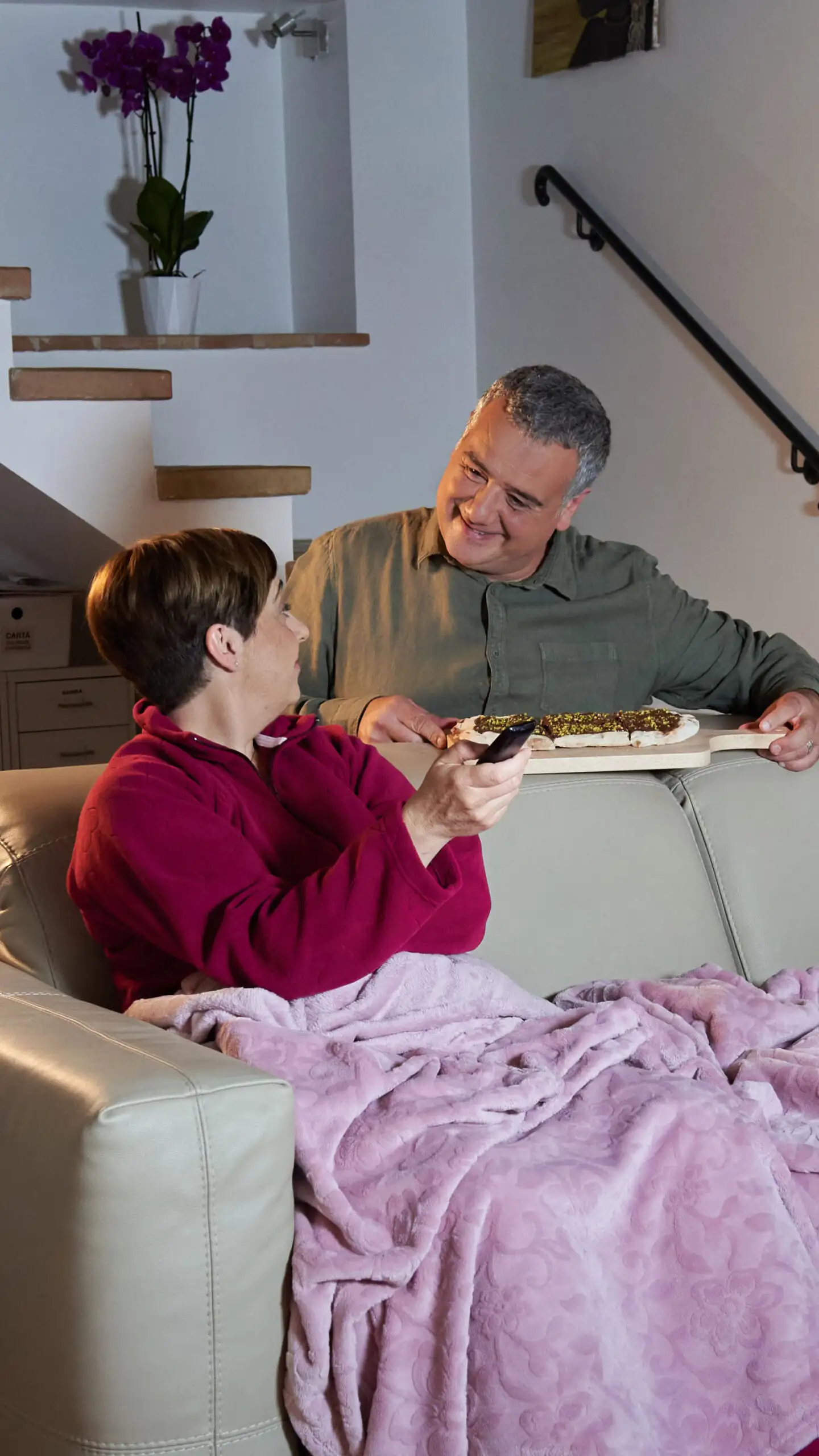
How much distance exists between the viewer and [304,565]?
8.18 feet

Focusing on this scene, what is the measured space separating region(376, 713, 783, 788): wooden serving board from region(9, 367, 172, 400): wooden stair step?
4.57 ft

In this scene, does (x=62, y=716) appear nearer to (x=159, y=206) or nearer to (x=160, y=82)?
(x=159, y=206)

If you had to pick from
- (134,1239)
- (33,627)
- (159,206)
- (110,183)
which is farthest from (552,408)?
(110,183)

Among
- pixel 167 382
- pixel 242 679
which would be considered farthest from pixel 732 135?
pixel 242 679

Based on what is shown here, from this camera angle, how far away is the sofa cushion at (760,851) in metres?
2.08

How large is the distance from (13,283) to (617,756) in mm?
1797

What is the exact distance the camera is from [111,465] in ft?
10.5

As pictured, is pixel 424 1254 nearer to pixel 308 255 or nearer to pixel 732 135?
pixel 732 135

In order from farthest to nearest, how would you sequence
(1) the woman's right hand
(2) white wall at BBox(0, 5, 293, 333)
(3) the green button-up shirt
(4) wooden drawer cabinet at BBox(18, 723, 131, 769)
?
1. (2) white wall at BBox(0, 5, 293, 333)
2. (4) wooden drawer cabinet at BBox(18, 723, 131, 769)
3. (3) the green button-up shirt
4. (1) the woman's right hand

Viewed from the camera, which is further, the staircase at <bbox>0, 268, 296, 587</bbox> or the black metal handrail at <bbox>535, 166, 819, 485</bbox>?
the black metal handrail at <bbox>535, 166, 819, 485</bbox>

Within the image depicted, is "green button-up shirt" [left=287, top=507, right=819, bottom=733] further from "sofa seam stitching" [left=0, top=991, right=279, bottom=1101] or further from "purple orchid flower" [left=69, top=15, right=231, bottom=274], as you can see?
"purple orchid flower" [left=69, top=15, right=231, bottom=274]

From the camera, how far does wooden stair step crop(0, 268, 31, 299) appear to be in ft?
10.2

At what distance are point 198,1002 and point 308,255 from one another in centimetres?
376

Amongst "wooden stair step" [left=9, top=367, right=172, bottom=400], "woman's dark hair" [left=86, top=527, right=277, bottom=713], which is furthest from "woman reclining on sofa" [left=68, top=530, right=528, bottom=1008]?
"wooden stair step" [left=9, top=367, right=172, bottom=400]
